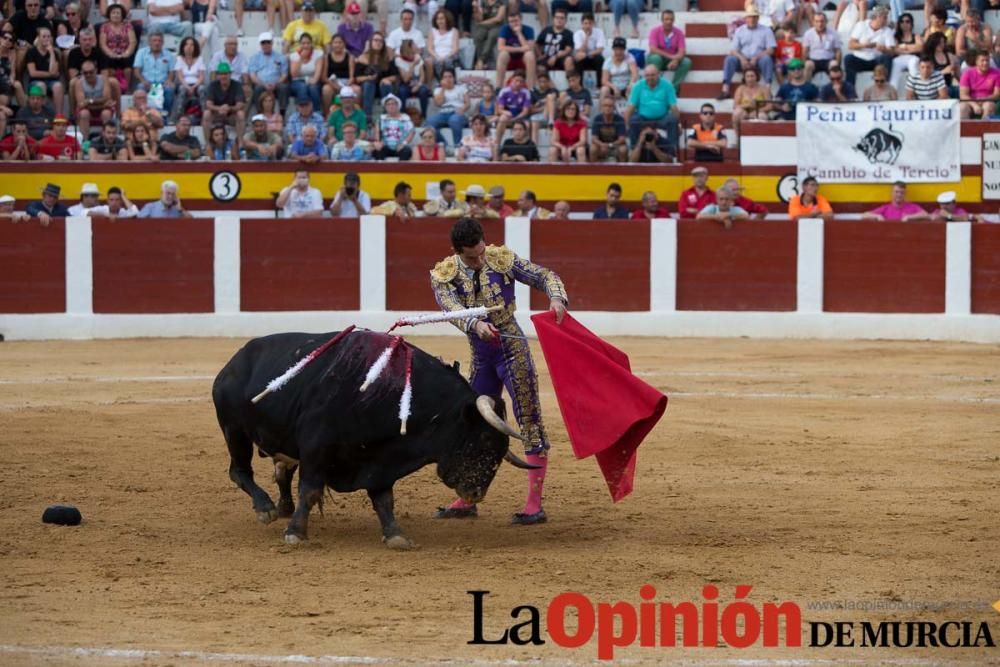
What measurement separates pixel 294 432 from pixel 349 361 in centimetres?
37

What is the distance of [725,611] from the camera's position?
18.0ft

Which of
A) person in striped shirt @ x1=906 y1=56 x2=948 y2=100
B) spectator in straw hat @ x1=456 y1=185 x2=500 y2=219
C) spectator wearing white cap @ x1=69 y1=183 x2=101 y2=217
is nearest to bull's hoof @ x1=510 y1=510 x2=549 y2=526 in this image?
spectator in straw hat @ x1=456 y1=185 x2=500 y2=219

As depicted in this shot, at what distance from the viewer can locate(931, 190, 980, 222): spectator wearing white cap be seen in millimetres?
15367

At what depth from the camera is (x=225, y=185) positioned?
642 inches

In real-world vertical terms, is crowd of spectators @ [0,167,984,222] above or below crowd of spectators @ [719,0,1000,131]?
below

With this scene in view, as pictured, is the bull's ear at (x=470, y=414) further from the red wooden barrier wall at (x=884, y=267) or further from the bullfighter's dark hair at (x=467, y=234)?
the red wooden barrier wall at (x=884, y=267)

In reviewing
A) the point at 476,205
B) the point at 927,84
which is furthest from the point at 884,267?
the point at 476,205

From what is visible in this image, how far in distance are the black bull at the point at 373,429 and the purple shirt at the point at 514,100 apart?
33.4ft

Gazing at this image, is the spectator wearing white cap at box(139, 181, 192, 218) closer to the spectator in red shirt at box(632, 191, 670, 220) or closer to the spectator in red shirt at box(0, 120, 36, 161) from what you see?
the spectator in red shirt at box(0, 120, 36, 161)

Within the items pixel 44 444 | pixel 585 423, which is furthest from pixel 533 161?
pixel 585 423

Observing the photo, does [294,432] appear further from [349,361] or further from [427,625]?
[427,625]

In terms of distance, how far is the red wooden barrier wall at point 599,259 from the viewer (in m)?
15.4

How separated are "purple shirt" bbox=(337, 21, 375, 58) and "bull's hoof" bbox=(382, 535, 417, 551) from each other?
449 inches

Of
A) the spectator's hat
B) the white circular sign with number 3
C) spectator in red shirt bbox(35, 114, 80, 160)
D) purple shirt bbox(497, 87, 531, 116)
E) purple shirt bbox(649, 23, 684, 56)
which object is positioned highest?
purple shirt bbox(649, 23, 684, 56)
